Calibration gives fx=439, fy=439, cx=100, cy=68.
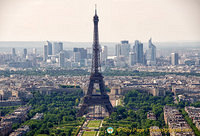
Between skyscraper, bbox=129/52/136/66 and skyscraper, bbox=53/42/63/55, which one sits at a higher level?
skyscraper, bbox=53/42/63/55

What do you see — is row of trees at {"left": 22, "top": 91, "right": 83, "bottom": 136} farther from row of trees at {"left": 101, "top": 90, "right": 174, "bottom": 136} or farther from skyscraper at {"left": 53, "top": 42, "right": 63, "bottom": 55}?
skyscraper at {"left": 53, "top": 42, "right": 63, "bottom": 55}

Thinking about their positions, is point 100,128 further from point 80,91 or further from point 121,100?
point 80,91

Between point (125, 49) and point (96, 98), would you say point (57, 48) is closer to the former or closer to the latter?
point (125, 49)

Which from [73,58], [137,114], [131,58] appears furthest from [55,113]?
[73,58]

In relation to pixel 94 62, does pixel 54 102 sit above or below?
below

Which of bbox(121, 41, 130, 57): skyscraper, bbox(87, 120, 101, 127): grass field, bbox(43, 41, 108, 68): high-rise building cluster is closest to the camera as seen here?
bbox(87, 120, 101, 127): grass field

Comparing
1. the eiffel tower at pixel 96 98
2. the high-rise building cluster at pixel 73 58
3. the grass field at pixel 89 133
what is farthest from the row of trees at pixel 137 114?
the high-rise building cluster at pixel 73 58

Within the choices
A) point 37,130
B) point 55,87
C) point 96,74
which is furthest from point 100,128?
point 55,87

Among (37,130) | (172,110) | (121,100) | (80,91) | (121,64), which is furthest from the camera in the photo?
(121,64)

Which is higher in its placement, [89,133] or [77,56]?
[77,56]

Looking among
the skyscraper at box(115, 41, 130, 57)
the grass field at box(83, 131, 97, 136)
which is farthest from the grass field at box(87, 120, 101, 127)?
the skyscraper at box(115, 41, 130, 57)

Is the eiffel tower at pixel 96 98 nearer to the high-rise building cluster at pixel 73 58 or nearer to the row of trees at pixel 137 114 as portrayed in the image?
the row of trees at pixel 137 114
